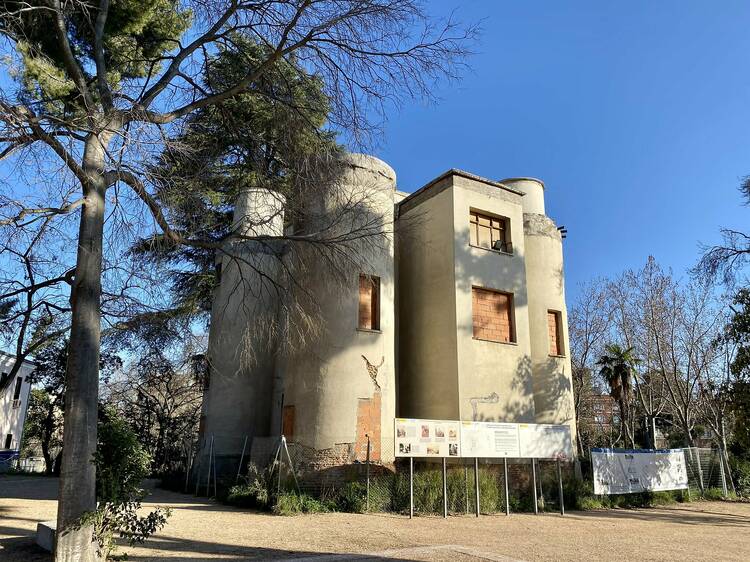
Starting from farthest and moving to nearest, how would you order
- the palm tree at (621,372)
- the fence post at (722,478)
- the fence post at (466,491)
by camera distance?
1. the palm tree at (621,372)
2. the fence post at (722,478)
3. the fence post at (466,491)

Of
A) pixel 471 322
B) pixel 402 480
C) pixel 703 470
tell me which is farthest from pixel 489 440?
pixel 703 470

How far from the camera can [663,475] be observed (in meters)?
20.3

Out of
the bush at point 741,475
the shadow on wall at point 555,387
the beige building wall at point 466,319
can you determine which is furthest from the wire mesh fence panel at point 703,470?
the beige building wall at point 466,319

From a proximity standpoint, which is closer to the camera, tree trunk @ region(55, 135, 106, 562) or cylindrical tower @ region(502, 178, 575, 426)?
tree trunk @ region(55, 135, 106, 562)

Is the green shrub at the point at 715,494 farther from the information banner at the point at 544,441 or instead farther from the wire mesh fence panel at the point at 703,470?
the information banner at the point at 544,441

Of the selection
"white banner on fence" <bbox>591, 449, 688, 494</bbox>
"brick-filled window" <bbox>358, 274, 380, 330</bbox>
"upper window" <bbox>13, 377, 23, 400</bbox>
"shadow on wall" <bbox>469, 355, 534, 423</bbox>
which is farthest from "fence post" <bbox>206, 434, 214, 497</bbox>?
"upper window" <bbox>13, 377, 23, 400</bbox>

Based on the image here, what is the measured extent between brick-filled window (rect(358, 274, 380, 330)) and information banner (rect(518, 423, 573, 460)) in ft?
17.1

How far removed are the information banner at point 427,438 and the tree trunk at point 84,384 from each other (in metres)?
7.82

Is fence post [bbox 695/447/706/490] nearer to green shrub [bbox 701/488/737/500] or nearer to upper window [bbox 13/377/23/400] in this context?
green shrub [bbox 701/488/737/500]

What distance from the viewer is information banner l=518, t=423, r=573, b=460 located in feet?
52.7

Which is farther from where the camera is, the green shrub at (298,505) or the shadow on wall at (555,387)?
the shadow on wall at (555,387)

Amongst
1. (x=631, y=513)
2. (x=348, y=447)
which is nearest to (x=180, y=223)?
(x=348, y=447)

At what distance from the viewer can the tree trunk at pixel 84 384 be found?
758 centimetres

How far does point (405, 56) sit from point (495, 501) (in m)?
12.1
